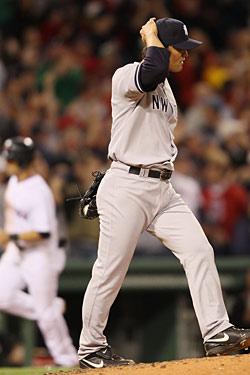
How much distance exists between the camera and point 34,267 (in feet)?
24.2

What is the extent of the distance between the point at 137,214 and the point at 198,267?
1.47 feet

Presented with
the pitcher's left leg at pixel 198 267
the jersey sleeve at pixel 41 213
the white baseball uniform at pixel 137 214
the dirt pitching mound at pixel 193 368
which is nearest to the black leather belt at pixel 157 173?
the white baseball uniform at pixel 137 214

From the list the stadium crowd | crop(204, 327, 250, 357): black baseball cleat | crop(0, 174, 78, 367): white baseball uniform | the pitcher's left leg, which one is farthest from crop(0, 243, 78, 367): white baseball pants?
crop(204, 327, 250, 357): black baseball cleat

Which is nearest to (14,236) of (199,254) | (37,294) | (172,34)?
(37,294)

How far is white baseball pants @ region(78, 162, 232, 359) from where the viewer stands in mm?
4641

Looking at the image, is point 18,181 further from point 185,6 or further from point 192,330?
point 185,6

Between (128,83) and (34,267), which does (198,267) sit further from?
(34,267)

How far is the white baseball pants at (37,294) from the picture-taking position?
7.39m

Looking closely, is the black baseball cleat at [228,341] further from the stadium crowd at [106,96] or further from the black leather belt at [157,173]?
the stadium crowd at [106,96]

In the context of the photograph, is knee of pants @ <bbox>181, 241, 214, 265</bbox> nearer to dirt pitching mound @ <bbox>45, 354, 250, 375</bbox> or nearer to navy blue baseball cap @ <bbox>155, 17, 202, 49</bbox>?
dirt pitching mound @ <bbox>45, 354, 250, 375</bbox>

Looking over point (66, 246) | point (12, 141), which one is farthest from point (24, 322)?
point (12, 141)

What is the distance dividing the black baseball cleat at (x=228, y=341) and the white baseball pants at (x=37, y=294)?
295 centimetres

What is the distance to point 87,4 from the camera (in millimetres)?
12688

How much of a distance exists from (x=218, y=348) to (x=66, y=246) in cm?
398
